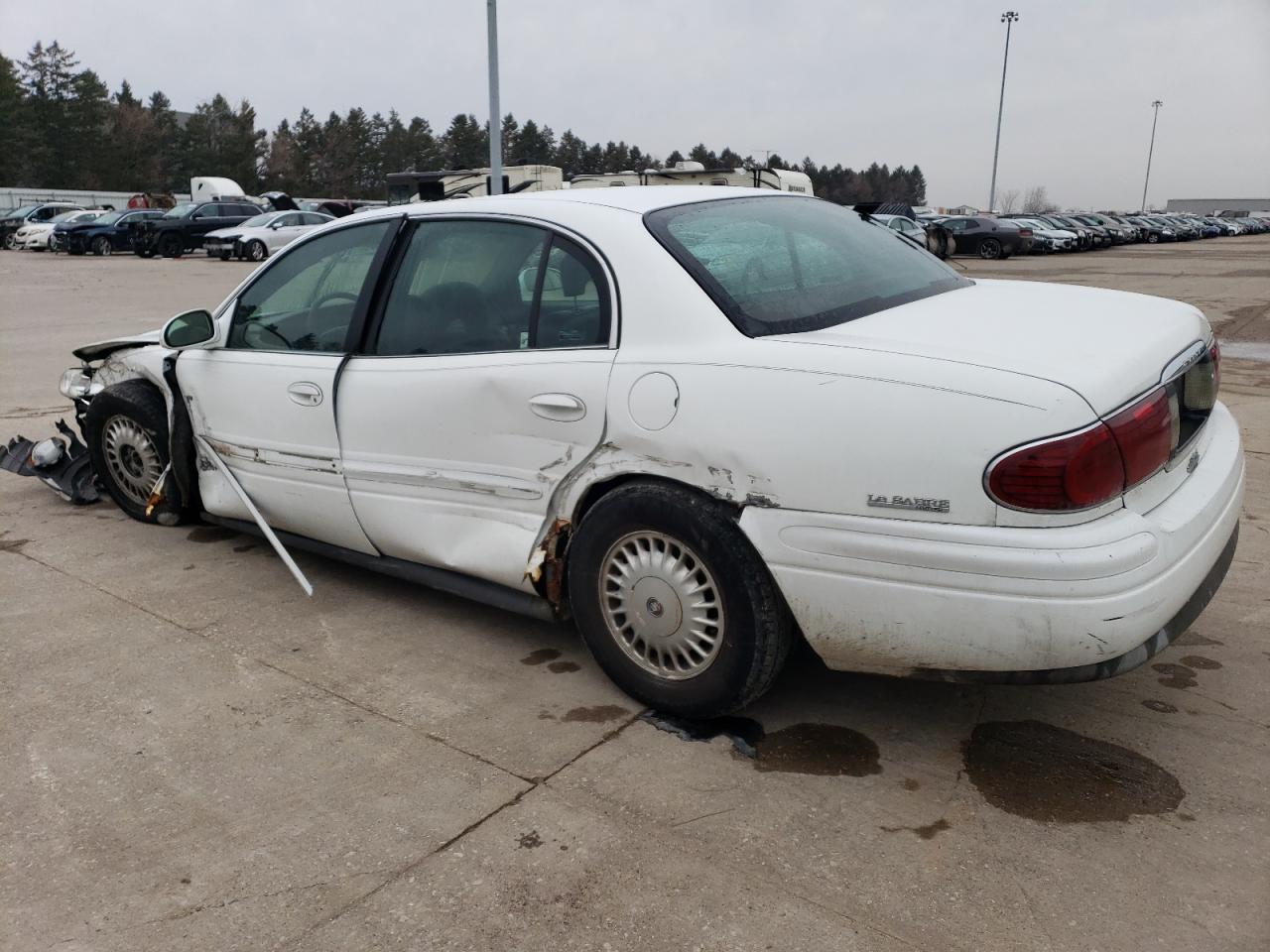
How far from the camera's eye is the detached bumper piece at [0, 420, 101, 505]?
17.6 ft

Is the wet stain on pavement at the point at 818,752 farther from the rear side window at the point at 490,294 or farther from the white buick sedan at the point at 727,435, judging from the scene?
the rear side window at the point at 490,294

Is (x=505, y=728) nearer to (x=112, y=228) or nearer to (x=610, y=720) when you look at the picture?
(x=610, y=720)

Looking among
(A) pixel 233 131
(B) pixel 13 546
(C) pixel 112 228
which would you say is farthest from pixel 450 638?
(A) pixel 233 131

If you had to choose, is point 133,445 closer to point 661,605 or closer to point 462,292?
point 462,292

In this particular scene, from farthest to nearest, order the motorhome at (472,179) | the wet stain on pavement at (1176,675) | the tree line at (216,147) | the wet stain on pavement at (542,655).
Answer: the tree line at (216,147), the motorhome at (472,179), the wet stain on pavement at (542,655), the wet stain on pavement at (1176,675)

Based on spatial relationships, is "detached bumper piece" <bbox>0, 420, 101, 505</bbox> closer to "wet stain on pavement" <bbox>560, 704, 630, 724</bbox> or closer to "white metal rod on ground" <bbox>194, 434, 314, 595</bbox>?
"white metal rod on ground" <bbox>194, 434, 314, 595</bbox>

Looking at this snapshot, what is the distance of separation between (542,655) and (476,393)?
949mm

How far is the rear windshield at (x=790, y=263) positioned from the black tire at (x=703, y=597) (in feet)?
1.74

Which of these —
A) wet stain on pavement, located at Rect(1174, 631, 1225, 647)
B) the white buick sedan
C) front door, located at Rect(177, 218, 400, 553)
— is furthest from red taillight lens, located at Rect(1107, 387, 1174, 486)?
front door, located at Rect(177, 218, 400, 553)

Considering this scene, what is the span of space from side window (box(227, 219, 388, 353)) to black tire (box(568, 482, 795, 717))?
1.38 m

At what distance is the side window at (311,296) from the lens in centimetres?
381

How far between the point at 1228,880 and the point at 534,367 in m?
2.19

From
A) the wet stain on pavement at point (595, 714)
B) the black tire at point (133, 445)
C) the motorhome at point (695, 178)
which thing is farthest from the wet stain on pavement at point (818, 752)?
the motorhome at point (695, 178)

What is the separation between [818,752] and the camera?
115 inches
